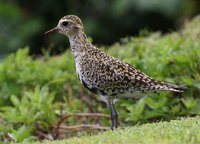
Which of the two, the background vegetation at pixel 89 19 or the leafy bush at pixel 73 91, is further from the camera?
the background vegetation at pixel 89 19

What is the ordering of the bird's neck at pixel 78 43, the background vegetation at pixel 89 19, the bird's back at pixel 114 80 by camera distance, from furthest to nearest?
the background vegetation at pixel 89 19 < the bird's neck at pixel 78 43 < the bird's back at pixel 114 80

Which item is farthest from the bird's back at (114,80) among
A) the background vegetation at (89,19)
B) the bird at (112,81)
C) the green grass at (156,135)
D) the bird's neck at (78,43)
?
the background vegetation at (89,19)

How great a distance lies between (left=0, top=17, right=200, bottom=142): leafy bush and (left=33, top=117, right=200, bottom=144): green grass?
1.97 metres

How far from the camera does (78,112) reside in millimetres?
12031

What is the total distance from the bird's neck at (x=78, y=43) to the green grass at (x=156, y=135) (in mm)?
1880

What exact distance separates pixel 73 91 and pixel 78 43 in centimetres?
257

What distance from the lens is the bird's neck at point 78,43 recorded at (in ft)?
33.8

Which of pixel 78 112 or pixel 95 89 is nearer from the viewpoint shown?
pixel 95 89

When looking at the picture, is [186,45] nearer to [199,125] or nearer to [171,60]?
[171,60]

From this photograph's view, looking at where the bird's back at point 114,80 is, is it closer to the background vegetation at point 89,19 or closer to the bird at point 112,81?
the bird at point 112,81

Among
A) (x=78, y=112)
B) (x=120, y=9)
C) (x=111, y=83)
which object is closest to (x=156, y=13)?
(x=120, y=9)

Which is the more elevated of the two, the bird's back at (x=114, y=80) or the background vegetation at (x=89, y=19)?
the background vegetation at (x=89, y=19)

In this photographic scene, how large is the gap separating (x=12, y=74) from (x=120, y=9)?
740 centimetres

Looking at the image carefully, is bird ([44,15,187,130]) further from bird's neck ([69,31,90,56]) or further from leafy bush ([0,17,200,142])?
leafy bush ([0,17,200,142])
